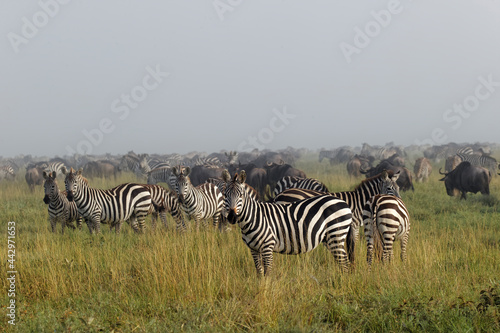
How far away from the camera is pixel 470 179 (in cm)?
1680

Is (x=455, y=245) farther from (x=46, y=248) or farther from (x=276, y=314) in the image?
(x=46, y=248)

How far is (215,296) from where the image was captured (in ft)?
17.7

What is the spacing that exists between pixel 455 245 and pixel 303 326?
218 inches

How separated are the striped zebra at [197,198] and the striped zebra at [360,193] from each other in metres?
→ 2.34

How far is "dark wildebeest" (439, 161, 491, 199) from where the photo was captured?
16672 millimetres

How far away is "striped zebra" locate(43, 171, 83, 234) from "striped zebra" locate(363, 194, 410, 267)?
7.37 m

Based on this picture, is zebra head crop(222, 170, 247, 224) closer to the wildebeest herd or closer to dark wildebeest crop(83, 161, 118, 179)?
the wildebeest herd

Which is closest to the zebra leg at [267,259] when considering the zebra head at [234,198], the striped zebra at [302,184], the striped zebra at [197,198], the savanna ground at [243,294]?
the savanna ground at [243,294]

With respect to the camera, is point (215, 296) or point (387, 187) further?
point (387, 187)

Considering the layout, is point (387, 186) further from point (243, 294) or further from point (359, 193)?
point (243, 294)

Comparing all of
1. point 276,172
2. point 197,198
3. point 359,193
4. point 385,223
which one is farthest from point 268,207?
point 276,172

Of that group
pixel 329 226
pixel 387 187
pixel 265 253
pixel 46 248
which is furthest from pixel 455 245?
pixel 46 248

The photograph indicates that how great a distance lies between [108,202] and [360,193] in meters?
5.89

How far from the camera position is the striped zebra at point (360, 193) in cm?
863
